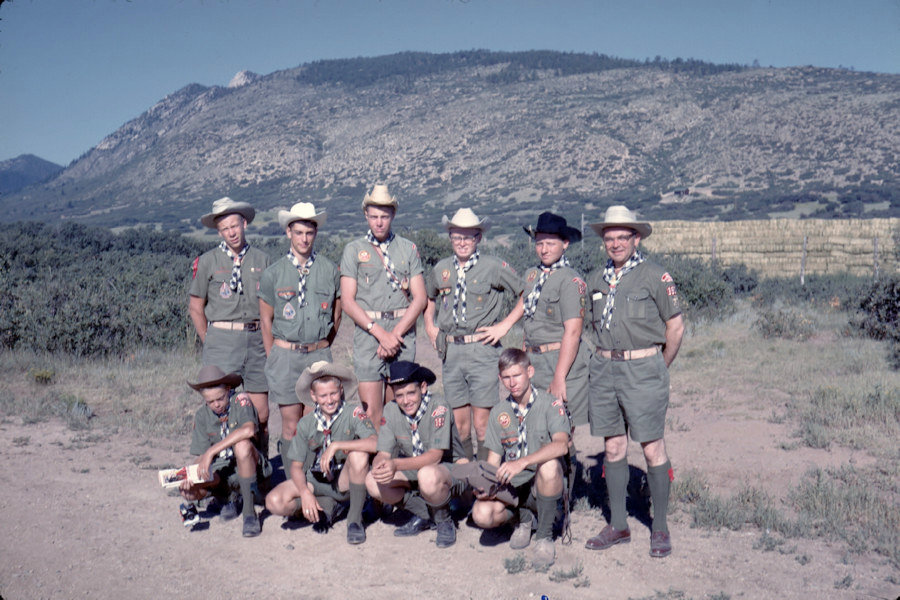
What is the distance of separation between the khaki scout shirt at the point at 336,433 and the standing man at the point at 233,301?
73cm

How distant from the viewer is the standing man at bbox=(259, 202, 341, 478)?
5.21 metres

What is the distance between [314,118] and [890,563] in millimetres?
89212

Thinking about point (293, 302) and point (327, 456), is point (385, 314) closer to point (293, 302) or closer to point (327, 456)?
point (293, 302)

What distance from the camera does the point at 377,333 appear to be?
522cm

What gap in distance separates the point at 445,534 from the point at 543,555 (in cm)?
69

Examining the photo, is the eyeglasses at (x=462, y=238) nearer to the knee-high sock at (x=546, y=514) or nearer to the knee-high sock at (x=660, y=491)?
the knee-high sock at (x=546, y=514)

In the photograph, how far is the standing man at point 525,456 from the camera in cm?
439

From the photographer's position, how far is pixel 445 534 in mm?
4703

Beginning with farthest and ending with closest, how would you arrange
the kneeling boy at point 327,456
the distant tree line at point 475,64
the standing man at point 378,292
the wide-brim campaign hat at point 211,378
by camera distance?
the distant tree line at point 475,64
the standing man at point 378,292
the wide-brim campaign hat at point 211,378
the kneeling boy at point 327,456

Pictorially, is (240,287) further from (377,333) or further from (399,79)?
(399,79)

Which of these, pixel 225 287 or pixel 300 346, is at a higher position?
pixel 225 287

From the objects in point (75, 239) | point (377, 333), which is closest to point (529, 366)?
point (377, 333)

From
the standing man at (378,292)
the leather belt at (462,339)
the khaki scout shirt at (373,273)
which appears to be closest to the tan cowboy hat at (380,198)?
the standing man at (378,292)

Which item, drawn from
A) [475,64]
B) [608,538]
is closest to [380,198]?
[608,538]
